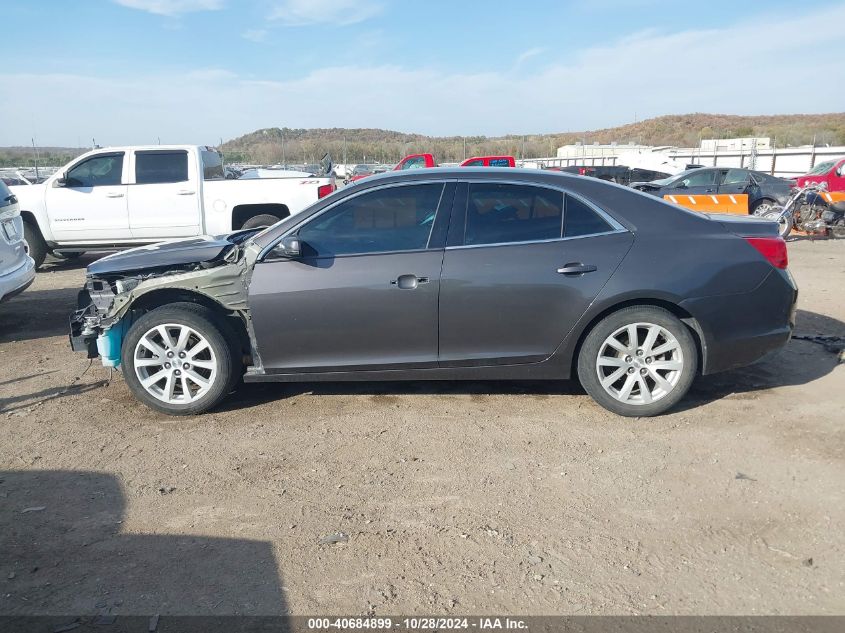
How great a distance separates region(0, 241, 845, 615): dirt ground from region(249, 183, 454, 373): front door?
1.56 ft

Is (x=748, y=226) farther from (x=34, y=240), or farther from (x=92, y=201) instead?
(x=34, y=240)

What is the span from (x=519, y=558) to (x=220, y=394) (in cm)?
255

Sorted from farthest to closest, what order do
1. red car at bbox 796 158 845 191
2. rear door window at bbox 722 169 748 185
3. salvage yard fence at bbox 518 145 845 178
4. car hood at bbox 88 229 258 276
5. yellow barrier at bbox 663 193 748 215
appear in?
salvage yard fence at bbox 518 145 845 178 < rear door window at bbox 722 169 748 185 < red car at bbox 796 158 845 191 < yellow barrier at bbox 663 193 748 215 < car hood at bbox 88 229 258 276

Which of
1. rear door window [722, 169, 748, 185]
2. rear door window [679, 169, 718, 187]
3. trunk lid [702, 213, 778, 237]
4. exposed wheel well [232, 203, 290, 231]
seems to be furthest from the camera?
rear door window [679, 169, 718, 187]

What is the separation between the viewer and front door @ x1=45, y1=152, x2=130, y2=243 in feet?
34.1

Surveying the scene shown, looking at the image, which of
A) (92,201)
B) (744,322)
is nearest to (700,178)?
(744,322)

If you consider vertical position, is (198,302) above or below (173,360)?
above

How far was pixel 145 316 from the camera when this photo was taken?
15.4ft

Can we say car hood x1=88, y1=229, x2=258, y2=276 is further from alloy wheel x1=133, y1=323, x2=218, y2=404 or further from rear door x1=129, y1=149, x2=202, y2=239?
rear door x1=129, y1=149, x2=202, y2=239

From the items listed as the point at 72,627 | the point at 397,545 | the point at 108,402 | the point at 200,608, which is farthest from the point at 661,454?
the point at 108,402

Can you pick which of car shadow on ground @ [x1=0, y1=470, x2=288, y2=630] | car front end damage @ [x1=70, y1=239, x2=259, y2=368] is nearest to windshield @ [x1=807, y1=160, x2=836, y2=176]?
car front end damage @ [x1=70, y1=239, x2=259, y2=368]

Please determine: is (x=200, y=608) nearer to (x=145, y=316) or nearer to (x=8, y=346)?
(x=145, y=316)

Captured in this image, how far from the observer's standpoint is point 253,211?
10438mm

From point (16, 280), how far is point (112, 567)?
4.99 meters
